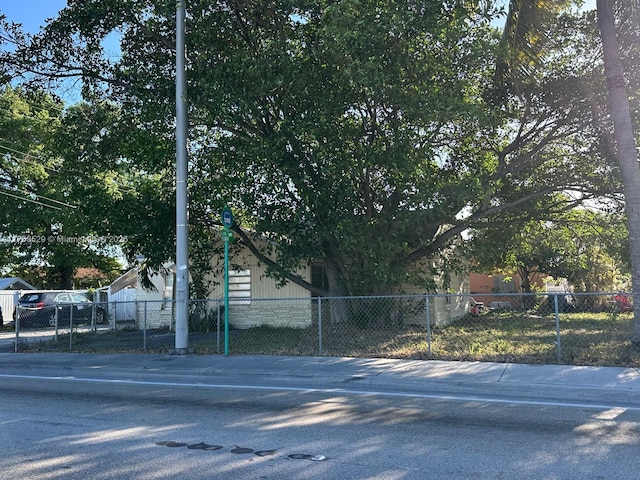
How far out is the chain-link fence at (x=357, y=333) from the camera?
1220cm

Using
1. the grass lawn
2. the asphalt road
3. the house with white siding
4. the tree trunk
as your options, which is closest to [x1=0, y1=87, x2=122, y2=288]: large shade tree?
the house with white siding

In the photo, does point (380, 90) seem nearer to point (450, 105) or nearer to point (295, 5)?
point (450, 105)

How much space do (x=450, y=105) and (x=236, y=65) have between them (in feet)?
16.5

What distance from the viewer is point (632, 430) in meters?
6.57

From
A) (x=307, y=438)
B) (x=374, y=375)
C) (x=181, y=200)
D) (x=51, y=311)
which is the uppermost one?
(x=181, y=200)

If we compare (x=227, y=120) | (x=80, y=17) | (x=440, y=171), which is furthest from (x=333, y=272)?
(x=80, y=17)

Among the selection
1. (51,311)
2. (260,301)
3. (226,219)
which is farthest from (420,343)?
(51,311)

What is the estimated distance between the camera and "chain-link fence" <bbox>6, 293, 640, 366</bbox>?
12203 mm

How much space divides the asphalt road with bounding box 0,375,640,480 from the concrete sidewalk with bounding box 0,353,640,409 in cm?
76

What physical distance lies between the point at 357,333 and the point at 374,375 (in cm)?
555

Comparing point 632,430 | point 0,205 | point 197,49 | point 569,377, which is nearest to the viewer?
point 632,430

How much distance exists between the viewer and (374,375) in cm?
1027

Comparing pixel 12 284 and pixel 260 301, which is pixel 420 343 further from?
pixel 12 284

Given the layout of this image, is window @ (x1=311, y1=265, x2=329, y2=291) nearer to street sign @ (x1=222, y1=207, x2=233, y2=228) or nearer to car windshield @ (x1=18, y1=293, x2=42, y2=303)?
street sign @ (x1=222, y1=207, x2=233, y2=228)
